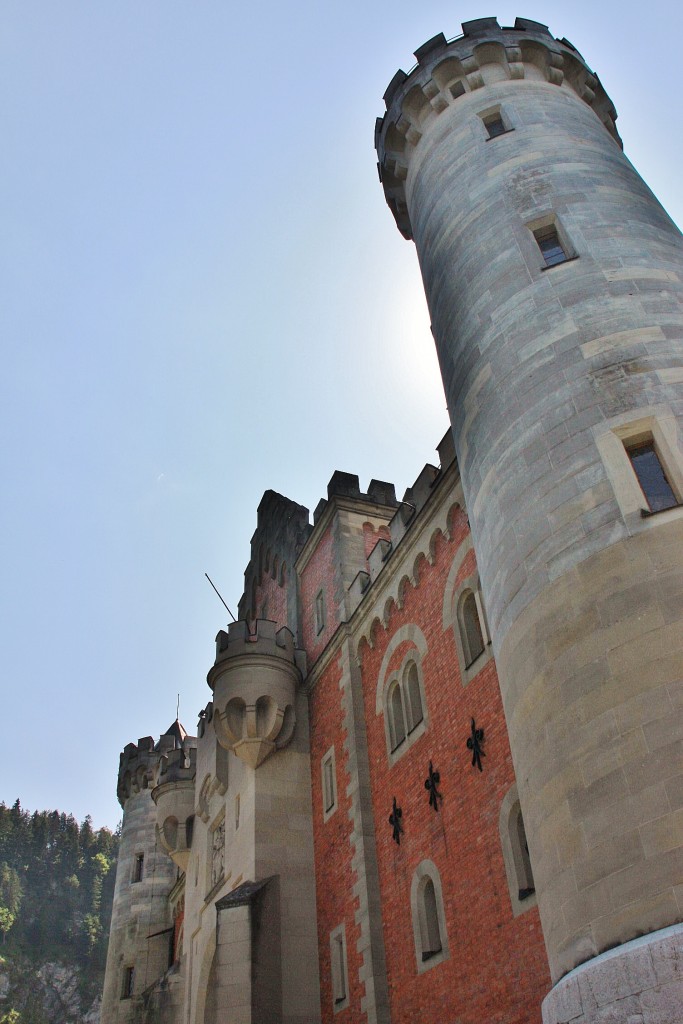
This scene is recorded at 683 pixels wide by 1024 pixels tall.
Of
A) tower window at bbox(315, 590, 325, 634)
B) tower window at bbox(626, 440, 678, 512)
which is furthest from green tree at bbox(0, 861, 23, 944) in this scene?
tower window at bbox(626, 440, 678, 512)

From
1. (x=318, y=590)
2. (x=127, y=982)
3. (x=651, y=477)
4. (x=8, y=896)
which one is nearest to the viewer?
(x=651, y=477)

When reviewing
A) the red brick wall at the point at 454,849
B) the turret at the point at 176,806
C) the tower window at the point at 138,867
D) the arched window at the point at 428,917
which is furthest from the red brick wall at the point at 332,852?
the tower window at the point at 138,867

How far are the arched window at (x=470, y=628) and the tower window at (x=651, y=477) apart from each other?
562cm

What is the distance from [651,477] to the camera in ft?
32.3

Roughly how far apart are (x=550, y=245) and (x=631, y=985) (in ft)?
34.6

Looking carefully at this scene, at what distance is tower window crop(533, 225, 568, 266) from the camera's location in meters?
13.3

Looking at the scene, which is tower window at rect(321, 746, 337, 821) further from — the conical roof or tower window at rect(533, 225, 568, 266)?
the conical roof

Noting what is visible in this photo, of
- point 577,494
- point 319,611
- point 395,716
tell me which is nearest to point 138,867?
point 319,611

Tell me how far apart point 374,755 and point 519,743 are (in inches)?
346

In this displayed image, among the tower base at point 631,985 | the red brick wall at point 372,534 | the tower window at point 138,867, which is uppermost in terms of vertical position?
the red brick wall at point 372,534

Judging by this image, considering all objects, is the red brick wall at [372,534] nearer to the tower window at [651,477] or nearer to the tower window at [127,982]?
the tower window at [651,477]

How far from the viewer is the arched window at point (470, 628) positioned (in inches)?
593

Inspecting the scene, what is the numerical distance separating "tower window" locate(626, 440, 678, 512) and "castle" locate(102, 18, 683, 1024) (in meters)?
0.03

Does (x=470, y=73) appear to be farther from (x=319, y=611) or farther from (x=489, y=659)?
(x=319, y=611)
